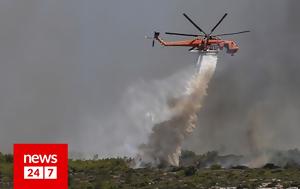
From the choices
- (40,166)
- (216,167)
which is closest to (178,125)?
(216,167)

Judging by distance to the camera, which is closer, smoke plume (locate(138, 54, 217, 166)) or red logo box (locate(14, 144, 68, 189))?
red logo box (locate(14, 144, 68, 189))

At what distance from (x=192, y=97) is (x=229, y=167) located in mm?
16702

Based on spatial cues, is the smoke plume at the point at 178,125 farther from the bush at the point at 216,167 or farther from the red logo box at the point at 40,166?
the red logo box at the point at 40,166

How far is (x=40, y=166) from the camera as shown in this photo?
1409 inches

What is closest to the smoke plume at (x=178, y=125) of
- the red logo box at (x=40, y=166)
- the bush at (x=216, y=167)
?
the bush at (x=216, y=167)

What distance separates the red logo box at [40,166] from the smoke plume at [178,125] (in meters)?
101

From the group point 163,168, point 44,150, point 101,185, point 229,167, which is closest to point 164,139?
point 163,168

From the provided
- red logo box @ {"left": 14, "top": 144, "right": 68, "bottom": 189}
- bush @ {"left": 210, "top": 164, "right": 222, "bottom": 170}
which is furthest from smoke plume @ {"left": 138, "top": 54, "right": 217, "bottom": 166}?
red logo box @ {"left": 14, "top": 144, "right": 68, "bottom": 189}

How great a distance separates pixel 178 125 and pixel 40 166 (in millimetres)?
102554

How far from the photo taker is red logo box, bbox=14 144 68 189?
3503 cm

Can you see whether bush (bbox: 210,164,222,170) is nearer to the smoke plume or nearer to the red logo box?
the smoke plume

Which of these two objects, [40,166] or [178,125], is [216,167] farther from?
[40,166]

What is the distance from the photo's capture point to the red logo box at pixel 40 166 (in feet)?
115

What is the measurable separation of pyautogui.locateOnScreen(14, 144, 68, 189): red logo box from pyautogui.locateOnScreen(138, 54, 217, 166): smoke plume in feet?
332
